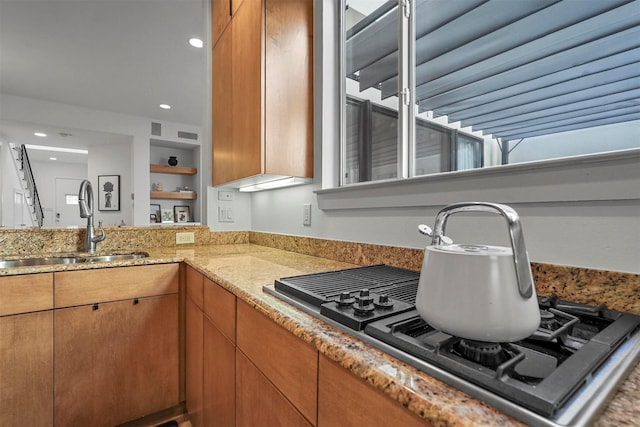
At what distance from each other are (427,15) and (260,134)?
0.93 meters

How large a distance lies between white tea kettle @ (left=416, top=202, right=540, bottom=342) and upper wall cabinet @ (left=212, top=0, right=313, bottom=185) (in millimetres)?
1221

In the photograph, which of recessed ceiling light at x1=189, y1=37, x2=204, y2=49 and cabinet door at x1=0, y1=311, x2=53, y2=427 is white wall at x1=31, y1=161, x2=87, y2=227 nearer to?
recessed ceiling light at x1=189, y1=37, x2=204, y2=49

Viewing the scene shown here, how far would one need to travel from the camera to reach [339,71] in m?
1.67

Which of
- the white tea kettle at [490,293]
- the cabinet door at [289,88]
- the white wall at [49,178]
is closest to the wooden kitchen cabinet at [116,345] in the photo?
the cabinet door at [289,88]

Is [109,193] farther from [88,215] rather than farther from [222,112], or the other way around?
[222,112]

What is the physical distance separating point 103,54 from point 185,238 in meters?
2.43

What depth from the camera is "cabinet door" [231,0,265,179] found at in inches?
61.2

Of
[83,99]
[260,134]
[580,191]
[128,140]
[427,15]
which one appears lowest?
[580,191]

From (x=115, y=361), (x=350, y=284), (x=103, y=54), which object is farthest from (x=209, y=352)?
(x=103, y=54)

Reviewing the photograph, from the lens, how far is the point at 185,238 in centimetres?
219

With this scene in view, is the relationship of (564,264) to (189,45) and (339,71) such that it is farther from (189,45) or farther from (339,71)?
(189,45)

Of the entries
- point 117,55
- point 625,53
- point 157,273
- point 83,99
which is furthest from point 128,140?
point 625,53

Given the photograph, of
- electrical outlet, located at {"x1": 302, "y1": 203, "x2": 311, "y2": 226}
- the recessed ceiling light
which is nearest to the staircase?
the recessed ceiling light

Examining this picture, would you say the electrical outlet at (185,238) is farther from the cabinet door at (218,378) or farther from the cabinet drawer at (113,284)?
the cabinet door at (218,378)
